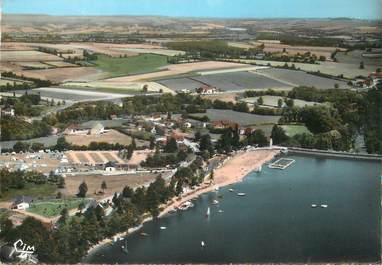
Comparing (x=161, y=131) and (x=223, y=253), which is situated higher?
(x=161, y=131)

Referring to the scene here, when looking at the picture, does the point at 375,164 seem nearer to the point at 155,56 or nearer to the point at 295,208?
the point at 295,208

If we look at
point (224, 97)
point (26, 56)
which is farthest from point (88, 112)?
point (224, 97)

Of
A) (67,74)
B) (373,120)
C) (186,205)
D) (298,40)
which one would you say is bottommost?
(186,205)

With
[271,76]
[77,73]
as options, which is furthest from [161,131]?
[271,76]

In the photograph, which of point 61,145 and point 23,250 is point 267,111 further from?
point 23,250

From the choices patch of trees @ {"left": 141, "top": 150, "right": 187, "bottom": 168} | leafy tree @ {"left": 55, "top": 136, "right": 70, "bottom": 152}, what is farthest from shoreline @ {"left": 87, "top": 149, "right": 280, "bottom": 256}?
leafy tree @ {"left": 55, "top": 136, "right": 70, "bottom": 152}

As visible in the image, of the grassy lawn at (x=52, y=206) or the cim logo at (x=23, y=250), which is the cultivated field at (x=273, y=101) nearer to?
the grassy lawn at (x=52, y=206)
